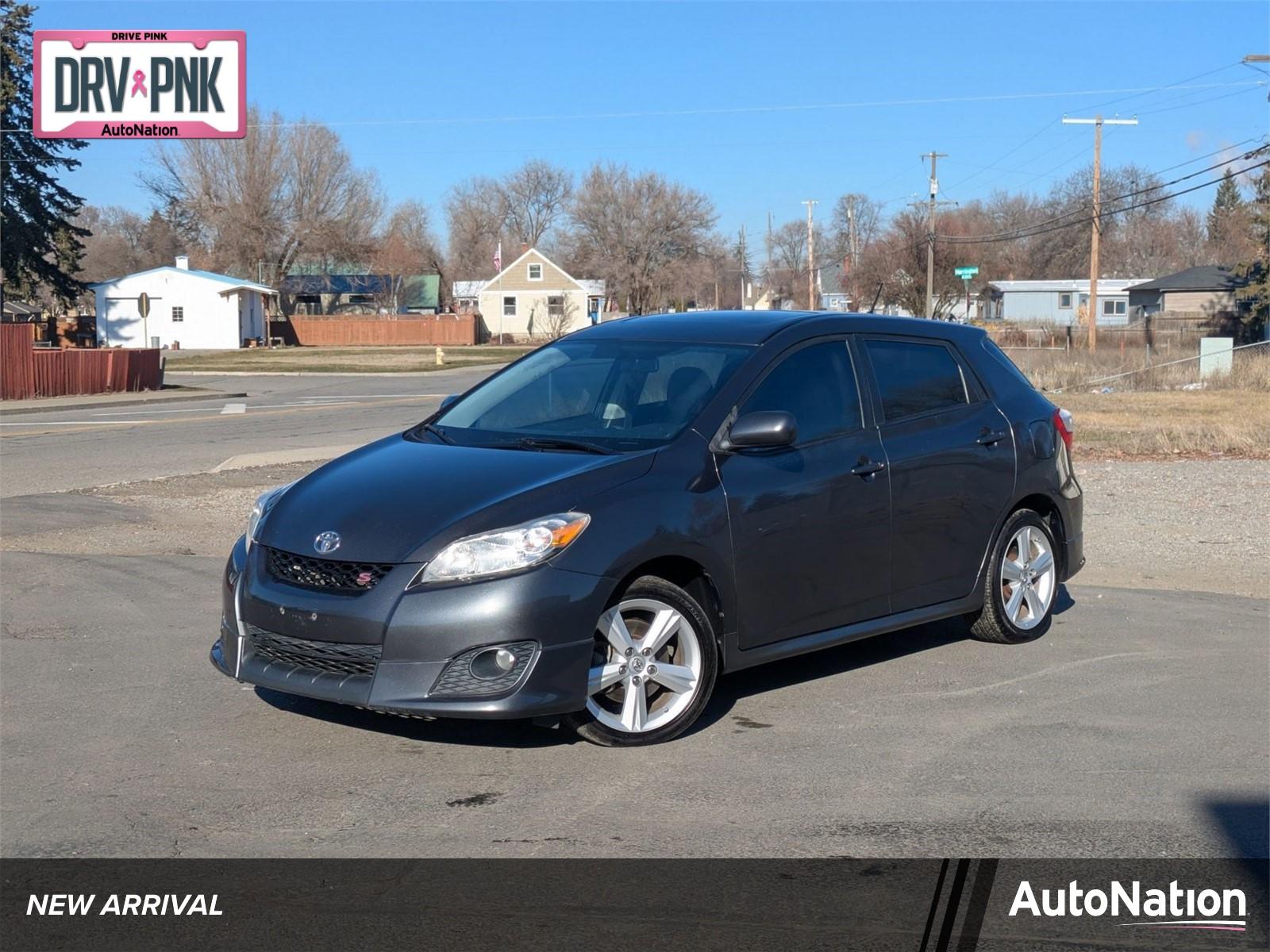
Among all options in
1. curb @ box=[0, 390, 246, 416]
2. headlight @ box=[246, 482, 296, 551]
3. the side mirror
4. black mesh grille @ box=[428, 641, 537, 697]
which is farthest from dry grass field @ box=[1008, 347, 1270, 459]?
curb @ box=[0, 390, 246, 416]

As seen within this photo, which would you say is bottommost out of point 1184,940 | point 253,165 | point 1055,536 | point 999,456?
point 1184,940

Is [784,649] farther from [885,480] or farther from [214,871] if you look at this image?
[214,871]

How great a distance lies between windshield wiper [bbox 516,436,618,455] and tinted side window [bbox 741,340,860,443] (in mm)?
717

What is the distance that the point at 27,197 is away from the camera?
187ft

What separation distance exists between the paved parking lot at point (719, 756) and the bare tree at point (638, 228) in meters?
77.7

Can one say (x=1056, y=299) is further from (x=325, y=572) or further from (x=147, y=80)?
(x=325, y=572)

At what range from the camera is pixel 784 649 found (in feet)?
20.5

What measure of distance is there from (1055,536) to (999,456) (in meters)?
0.82

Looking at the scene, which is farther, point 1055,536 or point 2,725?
point 1055,536

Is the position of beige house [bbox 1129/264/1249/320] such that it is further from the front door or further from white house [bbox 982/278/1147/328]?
the front door

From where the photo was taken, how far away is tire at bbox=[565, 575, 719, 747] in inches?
218

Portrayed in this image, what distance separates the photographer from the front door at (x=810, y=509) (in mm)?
6039

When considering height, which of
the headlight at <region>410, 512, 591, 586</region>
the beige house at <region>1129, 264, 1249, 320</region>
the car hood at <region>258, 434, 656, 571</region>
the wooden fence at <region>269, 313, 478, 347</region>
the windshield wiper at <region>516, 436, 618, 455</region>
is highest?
the beige house at <region>1129, 264, 1249, 320</region>

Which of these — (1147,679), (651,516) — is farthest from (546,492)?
(1147,679)
